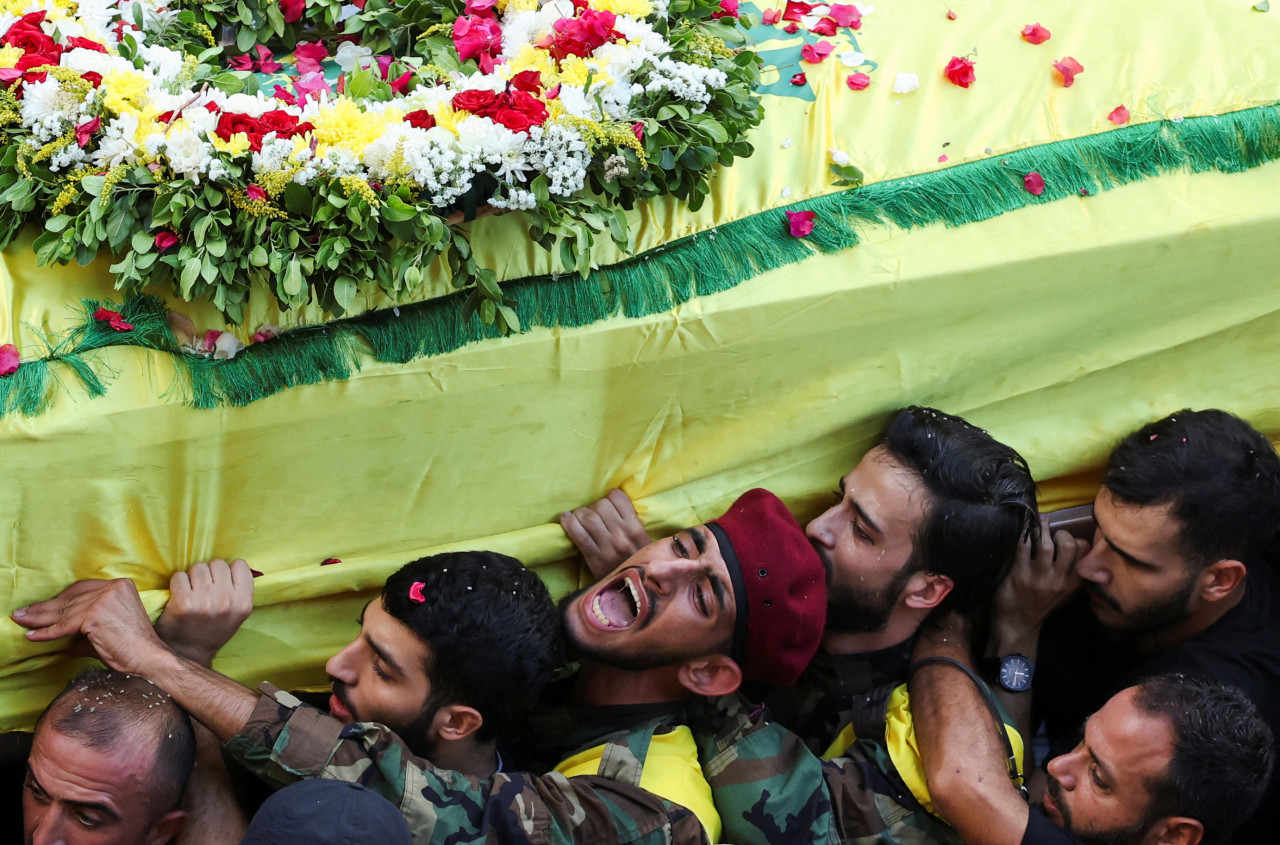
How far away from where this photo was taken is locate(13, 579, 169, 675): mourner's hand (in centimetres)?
224

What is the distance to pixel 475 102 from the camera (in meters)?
2.21

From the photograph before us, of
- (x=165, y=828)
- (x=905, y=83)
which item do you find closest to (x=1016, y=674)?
(x=905, y=83)

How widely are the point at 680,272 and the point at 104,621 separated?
1406 mm

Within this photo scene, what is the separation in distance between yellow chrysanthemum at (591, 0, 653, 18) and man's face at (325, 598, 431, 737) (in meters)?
1.39

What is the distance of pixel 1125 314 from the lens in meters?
2.80

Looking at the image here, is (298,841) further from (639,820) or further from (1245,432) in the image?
(1245,432)

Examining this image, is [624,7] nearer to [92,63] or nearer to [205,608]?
[92,63]

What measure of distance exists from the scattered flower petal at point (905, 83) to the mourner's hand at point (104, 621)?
211cm

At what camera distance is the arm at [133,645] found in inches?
87.1

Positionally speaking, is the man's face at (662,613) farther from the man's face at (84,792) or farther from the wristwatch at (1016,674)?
the man's face at (84,792)

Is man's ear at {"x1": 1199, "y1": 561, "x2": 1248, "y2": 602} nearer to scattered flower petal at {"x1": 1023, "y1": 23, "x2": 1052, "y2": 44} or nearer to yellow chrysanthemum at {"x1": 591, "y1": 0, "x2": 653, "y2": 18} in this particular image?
scattered flower petal at {"x1": 1023, "y1": 23, "x2": 1052, "y2": 44}

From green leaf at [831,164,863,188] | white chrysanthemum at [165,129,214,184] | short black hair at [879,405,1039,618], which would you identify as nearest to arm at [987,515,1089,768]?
short black hair at [879,405,1039,618]

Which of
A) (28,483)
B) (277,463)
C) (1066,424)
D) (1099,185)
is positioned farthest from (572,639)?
(1099,185)

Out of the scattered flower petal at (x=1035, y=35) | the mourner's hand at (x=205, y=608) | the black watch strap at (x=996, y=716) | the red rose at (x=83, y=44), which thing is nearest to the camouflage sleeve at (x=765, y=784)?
the black watch strap at (x=996, y=716)
